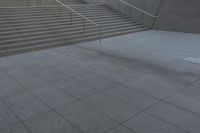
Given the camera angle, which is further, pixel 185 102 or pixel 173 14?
pixel 173 14

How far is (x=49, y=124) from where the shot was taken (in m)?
3.33

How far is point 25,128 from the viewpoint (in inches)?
128

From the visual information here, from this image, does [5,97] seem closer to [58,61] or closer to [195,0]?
[58,61]

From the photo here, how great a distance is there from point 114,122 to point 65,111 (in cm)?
90

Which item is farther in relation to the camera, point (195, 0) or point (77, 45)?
point (195, 0)

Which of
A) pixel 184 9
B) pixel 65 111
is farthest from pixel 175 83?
pixel 184 9

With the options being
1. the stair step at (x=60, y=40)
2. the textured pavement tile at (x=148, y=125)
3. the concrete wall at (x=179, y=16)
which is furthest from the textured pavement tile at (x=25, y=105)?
the concrete wall at (x=179, y=16)

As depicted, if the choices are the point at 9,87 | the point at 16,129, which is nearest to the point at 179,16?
the point at 9,87

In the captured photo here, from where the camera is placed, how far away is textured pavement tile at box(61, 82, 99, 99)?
4356mm

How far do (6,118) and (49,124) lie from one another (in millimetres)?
779

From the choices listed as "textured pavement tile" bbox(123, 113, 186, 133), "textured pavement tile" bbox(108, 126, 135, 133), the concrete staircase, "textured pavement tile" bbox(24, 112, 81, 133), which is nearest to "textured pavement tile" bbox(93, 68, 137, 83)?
"textured pavement tile" bbox(123, 113, 186, 133)

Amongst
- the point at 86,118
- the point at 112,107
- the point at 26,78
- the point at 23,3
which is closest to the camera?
the point at 86,118

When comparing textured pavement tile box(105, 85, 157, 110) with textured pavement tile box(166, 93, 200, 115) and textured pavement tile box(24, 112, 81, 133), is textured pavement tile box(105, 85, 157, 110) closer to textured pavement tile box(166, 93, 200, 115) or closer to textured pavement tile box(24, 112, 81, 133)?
textured pavement tile box(166, 93, 200, 115)

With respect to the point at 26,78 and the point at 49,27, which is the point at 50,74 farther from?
the point at 49,27
